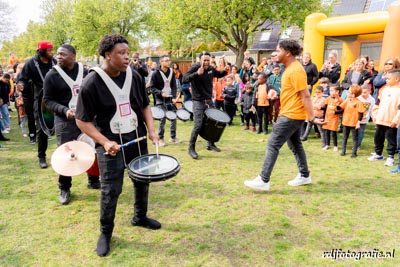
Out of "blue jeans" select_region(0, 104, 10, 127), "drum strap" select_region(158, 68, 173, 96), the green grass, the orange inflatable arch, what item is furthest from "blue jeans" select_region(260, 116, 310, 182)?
"blue jeans" select_region(0, 104, 10, 127)

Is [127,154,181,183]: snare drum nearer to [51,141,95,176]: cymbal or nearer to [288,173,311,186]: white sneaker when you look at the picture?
[51,141,95,176]: cymbal

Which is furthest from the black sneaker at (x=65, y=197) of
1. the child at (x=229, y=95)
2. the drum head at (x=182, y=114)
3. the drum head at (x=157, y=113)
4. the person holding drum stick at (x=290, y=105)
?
the child at (x=229, y=95)

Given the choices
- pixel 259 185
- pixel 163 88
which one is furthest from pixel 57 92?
pixel 163 88

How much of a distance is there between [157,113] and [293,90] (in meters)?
3.47

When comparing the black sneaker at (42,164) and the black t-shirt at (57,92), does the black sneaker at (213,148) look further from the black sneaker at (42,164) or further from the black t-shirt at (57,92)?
the black t-shirt at (57,92)

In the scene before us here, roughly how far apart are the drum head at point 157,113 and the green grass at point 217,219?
161 centimetres

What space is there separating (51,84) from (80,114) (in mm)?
1553

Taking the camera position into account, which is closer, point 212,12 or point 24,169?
point 24,169

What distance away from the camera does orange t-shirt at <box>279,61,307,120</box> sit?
414 centimetres

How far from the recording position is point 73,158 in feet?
11.9

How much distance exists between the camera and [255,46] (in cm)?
3103

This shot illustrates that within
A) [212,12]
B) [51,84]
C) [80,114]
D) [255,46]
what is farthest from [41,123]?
[255,46]

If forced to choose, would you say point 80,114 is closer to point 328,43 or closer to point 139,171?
point 139,171

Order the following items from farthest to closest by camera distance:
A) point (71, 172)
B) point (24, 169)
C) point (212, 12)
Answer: point (212, 12) < point (24, 169) < point (71, 172)
